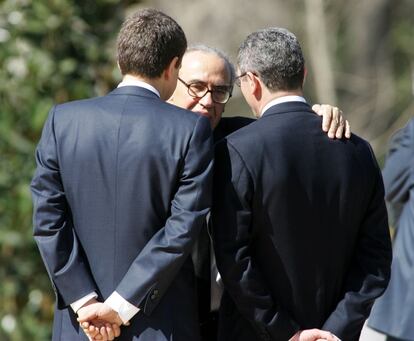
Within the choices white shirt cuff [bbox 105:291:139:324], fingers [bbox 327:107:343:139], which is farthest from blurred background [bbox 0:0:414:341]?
white shirt cuff [bbox 105:291:139:324]

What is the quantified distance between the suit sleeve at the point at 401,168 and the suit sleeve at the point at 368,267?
2.34m

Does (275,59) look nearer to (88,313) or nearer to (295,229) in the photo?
(295,229)

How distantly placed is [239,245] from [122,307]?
Answer: 45 centimetres

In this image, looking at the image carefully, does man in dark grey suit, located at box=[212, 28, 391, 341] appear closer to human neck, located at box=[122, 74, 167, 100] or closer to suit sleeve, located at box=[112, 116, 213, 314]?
suit sleeve, located at box=[112, 116, 213, 314]

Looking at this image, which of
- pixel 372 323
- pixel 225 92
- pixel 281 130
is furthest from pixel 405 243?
pixel 281 130

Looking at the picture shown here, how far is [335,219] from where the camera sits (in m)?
3.78

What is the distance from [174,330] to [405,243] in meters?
2.94

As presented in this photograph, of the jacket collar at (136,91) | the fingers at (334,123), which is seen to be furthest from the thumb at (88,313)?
the fingers at (334,123)

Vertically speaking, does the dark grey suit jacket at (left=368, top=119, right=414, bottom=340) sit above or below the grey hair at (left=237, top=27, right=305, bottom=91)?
below

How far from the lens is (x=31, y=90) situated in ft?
21.8

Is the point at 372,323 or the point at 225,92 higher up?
the point at 225,92

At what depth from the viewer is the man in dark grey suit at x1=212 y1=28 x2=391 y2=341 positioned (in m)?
3.67

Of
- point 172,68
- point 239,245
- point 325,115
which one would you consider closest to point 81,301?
point 239,245

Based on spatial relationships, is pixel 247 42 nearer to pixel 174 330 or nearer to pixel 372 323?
pixel 174 330
